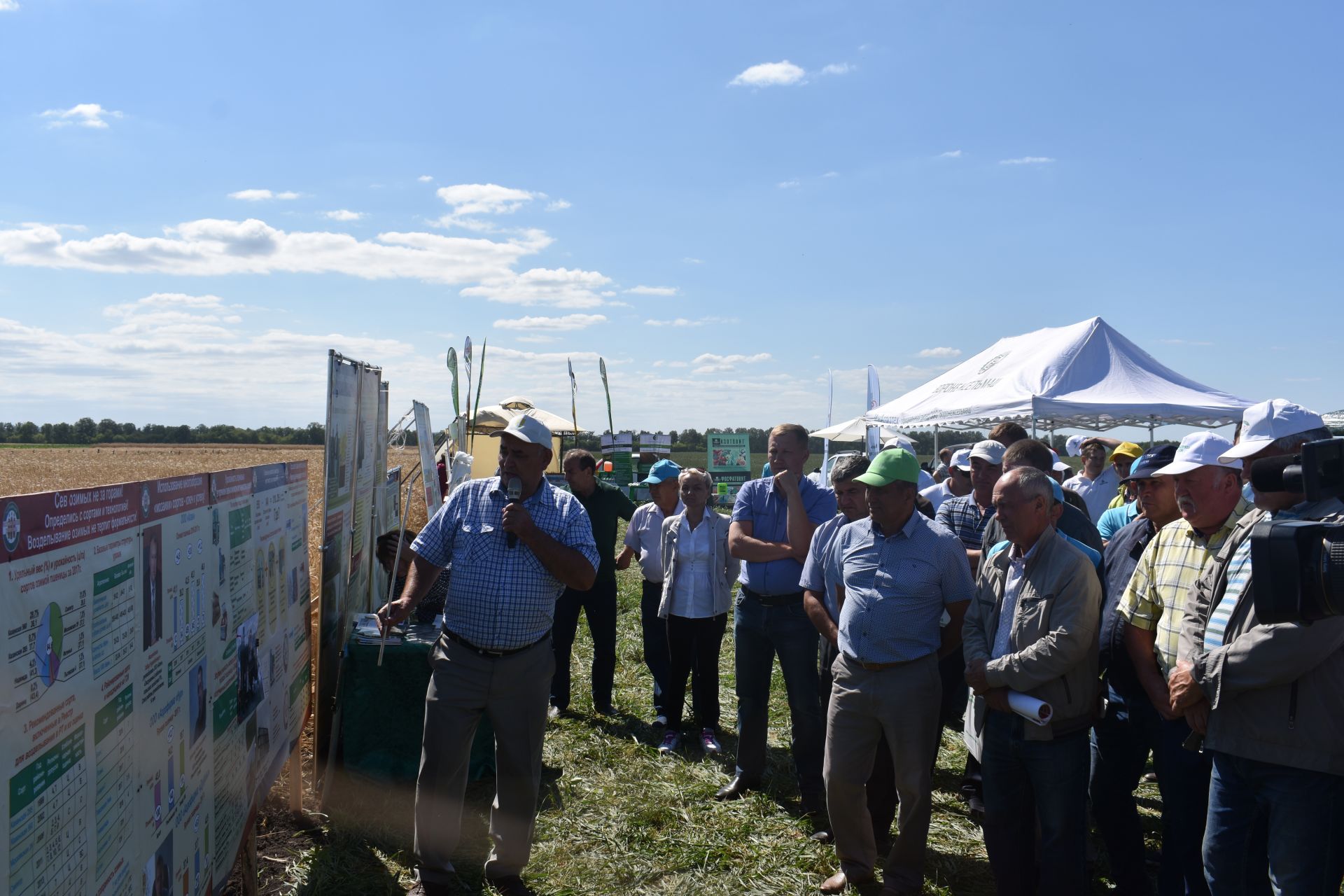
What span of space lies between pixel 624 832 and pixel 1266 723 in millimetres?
3186

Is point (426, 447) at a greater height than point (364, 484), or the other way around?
point (426, 447)

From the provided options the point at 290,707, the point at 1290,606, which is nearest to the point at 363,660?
the point at 290,707

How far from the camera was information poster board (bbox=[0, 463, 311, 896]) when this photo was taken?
6.53 ft

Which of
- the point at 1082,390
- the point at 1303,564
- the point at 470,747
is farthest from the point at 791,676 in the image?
the point at 1082,390

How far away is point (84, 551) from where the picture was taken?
2287 mm

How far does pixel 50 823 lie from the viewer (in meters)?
2.07

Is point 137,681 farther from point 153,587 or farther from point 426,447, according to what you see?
point 426,447

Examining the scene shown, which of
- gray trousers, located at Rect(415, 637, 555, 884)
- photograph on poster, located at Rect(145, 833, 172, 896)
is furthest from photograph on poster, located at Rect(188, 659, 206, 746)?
gray trousers, located at Rect(415, 637, 555, 884)

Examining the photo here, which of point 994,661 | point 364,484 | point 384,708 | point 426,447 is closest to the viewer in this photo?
point 994,661

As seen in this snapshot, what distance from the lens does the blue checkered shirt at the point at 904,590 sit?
393 cm

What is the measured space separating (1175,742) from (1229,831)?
54cm

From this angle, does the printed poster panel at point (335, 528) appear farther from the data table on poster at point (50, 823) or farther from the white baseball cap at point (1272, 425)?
the white baseball cap at point (1272, 425)

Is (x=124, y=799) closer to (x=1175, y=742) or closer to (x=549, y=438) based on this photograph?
(x=549, y=438)

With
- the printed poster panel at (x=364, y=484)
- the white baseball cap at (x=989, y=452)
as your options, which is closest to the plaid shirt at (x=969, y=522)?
the white baseball cap at (x=989, y=452)
